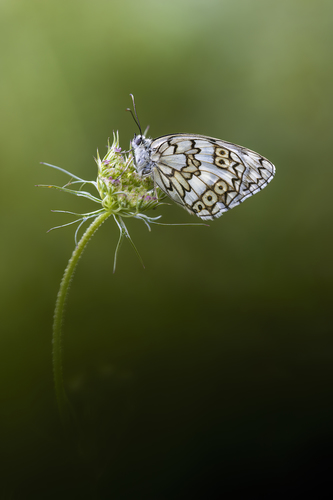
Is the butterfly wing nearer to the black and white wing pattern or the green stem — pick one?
the black and white wing pattern

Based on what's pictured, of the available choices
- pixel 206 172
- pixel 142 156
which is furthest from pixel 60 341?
pixel 206 172

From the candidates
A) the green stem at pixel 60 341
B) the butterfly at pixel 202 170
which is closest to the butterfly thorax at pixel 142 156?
the butterfly at pixel 202 170

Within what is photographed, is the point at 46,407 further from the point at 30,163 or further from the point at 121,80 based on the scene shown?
the point at 121,80

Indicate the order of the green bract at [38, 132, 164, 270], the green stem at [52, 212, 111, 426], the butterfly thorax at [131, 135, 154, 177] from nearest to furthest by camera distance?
A: the green stem at [52, 212, 111, 426] < the green bract at [38, 132, 164, 270] < the butterfly thorax at [131, 135, 154, 177]

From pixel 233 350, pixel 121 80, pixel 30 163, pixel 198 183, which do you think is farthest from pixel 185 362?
pixel 121 80

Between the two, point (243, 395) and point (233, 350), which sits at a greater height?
point (233, 350)

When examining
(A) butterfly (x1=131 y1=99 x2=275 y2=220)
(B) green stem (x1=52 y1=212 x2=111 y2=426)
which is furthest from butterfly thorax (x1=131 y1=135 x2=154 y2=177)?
(B) green stem (x1=52 y1=212 x2=111 y2=426)

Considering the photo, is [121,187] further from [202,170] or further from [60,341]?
[60,341]

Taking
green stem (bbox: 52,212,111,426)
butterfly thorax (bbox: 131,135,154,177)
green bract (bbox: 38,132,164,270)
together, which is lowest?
green stem (bbox: 52,212,111,426)
